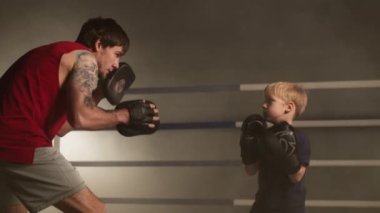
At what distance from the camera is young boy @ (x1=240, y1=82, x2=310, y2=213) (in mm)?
2537

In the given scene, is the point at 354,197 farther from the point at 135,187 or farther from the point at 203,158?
the point at 135,187

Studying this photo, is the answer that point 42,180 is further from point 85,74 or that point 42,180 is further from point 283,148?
point 283,148

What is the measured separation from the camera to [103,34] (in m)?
2.35

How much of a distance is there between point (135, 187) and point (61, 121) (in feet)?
4.43

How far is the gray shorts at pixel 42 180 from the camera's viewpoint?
1993mm

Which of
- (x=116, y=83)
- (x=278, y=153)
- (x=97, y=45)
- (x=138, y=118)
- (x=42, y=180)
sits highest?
(x=97, y=45)

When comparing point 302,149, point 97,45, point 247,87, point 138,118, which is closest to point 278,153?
point 302,149

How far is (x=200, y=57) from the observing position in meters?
3.43

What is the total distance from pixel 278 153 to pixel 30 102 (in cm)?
115

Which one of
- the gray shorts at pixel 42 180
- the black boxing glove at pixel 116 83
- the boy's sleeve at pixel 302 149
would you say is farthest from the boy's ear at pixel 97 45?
the boy's sleeve at pixel 302 149

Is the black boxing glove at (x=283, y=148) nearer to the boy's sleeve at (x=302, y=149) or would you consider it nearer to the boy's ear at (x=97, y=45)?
the boy's sleeve at (x=302, y=149)

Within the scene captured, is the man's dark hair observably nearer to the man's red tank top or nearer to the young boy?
the man's red tank top

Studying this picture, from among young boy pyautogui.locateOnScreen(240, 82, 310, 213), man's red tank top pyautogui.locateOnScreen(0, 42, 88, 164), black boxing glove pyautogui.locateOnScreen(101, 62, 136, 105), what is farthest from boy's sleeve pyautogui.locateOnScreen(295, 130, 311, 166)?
man's red tank top pyautogui.locateOnScreen(0, 42, 88, 164)

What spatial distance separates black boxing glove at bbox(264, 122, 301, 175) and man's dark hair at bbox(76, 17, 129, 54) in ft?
2.69
